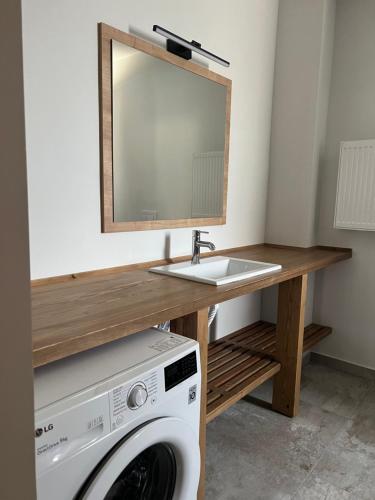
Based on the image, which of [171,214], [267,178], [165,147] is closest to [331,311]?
[267,178]

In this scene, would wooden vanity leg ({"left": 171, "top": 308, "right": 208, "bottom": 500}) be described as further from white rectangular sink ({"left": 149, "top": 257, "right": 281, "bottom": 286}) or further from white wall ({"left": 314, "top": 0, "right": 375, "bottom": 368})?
white wall ({"left": 314, "top": 0, "right": 375, "bottom": 368})

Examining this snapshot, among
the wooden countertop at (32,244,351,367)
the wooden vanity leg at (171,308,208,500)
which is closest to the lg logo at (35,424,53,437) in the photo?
the wooden countertop at (32,244,351,367)

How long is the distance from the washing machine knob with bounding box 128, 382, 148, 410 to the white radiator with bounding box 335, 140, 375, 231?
1.97 m

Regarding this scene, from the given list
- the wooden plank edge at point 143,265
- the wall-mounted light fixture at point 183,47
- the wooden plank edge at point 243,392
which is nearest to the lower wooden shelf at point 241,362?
the wooden plank edge at point 243,392

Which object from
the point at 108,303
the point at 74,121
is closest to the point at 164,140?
the point at 74,121

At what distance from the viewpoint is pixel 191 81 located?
6.77ft

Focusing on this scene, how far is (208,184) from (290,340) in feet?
3.34

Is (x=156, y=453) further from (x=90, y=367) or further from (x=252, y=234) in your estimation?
(x=252, y=234)

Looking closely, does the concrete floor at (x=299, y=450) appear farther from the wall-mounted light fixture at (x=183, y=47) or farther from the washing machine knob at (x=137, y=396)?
the wall-mounted light fixture at (x=183, y=47)

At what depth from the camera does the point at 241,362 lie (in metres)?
2.12

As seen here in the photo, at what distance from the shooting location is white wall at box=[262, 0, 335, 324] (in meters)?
2.55

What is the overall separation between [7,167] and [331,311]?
2726mm

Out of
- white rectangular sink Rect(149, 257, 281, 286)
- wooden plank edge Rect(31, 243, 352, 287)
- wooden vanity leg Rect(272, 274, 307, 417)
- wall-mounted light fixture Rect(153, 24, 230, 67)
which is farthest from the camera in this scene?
wooden vanity leg Rect(272, 274, 307, 417)

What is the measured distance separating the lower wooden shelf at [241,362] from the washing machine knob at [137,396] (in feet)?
2.16
